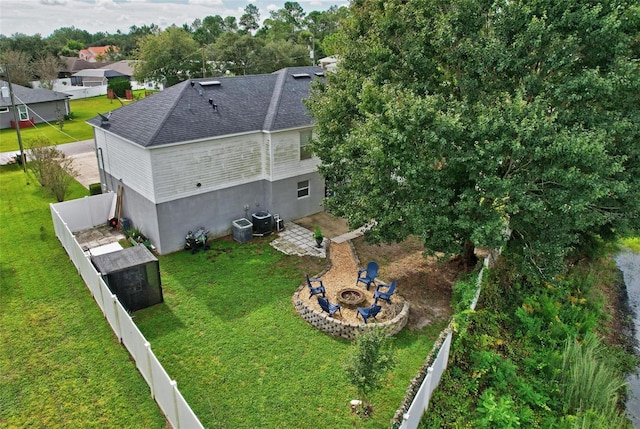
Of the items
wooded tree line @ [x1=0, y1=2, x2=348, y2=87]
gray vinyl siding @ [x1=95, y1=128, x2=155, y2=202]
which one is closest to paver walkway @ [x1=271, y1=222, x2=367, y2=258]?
gray vinyl siding @ [x1=95, y1=128, x2=155, y2=202]

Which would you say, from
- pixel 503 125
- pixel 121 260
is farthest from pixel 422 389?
pixel 121 260

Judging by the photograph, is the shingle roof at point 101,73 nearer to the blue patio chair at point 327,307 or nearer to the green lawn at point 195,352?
the green lawn at point 195,352

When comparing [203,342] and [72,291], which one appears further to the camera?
[72,291]

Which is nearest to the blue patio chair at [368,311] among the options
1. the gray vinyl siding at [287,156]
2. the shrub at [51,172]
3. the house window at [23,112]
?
the gray vinyl siding at [287,156]

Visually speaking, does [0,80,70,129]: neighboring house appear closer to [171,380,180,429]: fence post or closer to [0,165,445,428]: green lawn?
[0,165,445,428]: green lawn

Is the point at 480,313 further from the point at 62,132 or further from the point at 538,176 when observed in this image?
the point at 62,132

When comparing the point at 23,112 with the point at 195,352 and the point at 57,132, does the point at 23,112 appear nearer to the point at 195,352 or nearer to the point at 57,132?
the point at 57,132

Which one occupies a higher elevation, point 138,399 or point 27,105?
point 27,105

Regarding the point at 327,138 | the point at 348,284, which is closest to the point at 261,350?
the point at 348,284
